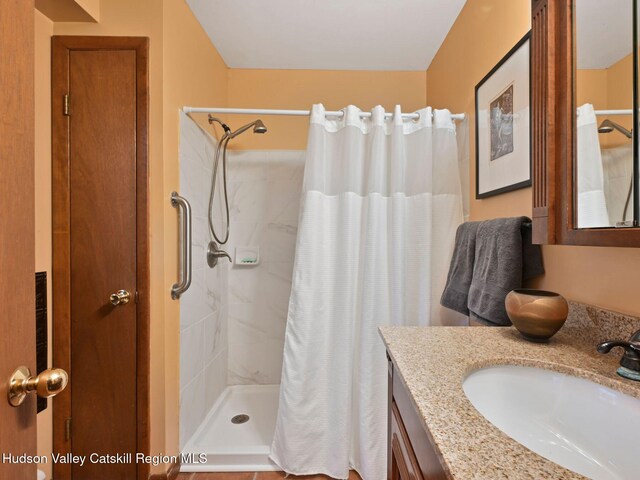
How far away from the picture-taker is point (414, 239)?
1507 millimetres

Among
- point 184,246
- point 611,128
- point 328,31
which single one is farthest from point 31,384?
point 328,31

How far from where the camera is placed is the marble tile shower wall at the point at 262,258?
2.27 m

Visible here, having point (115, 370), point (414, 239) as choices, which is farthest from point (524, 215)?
point (115, 370)

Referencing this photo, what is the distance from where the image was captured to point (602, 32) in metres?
0.75

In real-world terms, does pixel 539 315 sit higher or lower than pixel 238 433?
higher

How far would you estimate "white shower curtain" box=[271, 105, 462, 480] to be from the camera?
1.49 m

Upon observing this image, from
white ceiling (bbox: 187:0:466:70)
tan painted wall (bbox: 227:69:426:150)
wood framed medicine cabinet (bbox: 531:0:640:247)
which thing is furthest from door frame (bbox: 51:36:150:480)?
wood framed medicine cabinet (bbox: 531:0:640:247)

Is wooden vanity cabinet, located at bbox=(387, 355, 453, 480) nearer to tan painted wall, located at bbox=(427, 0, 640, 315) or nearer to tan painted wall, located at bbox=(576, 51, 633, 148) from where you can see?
tan painted wall, located at bbox=(427, 0, 640, 315)

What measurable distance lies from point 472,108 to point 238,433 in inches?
84.5

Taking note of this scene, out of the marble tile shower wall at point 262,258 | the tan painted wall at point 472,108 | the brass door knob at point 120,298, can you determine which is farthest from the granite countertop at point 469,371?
the marble tile shower wall at point 262,258

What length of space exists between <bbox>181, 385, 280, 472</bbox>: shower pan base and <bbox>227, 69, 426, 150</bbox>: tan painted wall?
1.81m

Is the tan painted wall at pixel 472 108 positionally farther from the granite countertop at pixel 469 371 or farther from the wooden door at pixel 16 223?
the wooden door at pixel 16 223

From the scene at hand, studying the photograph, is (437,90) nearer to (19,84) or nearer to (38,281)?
(19,84)

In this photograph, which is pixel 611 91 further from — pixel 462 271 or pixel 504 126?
pixel 462 271
